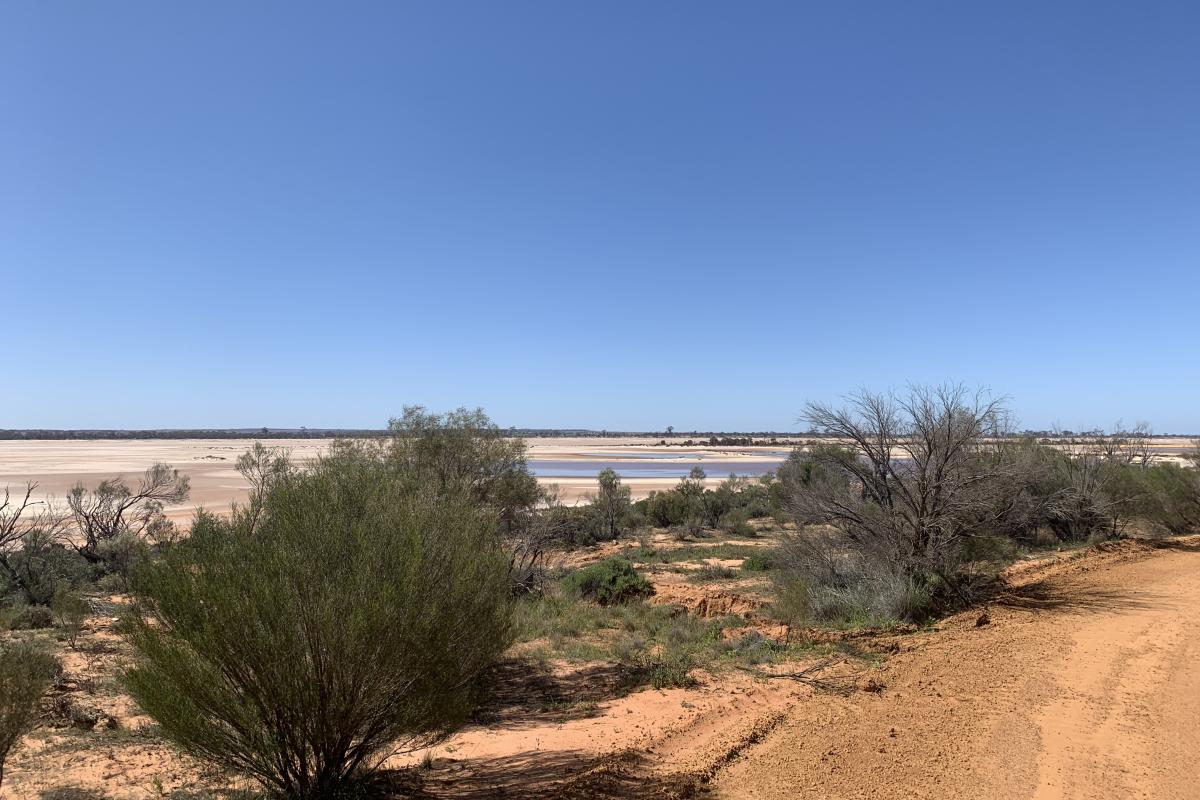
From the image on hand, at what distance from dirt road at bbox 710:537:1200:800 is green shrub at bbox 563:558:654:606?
7096 millimetres

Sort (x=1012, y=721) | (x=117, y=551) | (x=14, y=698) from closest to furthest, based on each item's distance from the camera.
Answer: (x=14, y=698) < (x=1012, y=721) < (x=117, y=551)

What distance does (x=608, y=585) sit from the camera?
53.5ft

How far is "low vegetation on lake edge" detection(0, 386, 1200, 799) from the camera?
489cm

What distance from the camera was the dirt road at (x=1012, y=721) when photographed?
5680 mm

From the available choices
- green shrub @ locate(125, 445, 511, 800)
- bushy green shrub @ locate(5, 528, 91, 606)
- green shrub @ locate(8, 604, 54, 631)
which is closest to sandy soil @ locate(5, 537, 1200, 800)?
green shrub @ locate(125, 445, 511, 800)

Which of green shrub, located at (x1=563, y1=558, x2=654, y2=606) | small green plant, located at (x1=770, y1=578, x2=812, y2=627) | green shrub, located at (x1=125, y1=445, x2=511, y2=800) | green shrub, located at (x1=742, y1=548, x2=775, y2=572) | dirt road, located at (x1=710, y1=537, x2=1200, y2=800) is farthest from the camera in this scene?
green shrub, located at (x1=742, y1=548, x2=775, y2=572)

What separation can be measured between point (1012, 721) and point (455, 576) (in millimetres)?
6164

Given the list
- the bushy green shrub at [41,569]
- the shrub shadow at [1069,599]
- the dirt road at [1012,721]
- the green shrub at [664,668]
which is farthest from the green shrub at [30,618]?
the shrub shadow at [1069,599]

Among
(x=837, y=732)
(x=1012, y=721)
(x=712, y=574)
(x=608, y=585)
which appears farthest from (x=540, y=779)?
(x=712, y=574)

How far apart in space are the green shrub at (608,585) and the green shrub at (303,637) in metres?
10.4

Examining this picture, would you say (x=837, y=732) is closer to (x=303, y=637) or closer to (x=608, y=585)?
(x=303, y=637)

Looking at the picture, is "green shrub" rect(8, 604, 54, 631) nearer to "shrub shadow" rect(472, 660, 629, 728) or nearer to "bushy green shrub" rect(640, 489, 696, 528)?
"shrub shadow" rect(472, 660, 629, 728)

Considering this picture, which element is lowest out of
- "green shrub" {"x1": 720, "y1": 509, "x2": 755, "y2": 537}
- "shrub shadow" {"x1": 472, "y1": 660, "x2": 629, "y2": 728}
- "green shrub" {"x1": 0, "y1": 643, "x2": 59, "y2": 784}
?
"green shrub" {"x1": 720, "y1": 509, "x2": 755, "y2": 537}

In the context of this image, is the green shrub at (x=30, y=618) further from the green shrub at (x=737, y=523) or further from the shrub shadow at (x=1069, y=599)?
the green shrub at (x=737, y=523)
